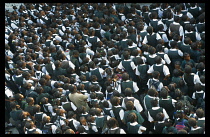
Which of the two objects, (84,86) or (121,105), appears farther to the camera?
(84,86)

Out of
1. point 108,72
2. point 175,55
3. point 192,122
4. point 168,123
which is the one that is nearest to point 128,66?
point 108,72

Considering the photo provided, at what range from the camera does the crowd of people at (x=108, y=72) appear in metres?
8.55

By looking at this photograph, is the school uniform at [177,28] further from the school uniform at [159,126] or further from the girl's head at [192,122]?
the girl's head at [192,122]

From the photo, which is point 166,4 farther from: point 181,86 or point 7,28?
point 7,28

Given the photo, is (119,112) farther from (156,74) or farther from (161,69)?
(161,69)

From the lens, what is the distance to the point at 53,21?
14852 mm

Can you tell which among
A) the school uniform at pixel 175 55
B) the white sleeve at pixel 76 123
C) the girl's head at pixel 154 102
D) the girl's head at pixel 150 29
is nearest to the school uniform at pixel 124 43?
the girl's head at pixel 150 29

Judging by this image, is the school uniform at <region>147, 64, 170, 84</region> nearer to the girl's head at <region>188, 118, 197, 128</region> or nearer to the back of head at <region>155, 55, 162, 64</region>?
the back of head at <region>155, 55, 162, 64</region>

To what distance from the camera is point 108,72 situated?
1078cm

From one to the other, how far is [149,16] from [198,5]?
1.49m

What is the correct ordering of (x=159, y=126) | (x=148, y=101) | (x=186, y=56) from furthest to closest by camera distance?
(x=186, y=56) → (x=148, y=101) → (x=159, y=126)

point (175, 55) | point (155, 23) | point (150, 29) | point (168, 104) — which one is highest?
point (155, 23)

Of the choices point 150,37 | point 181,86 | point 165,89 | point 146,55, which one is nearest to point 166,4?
point 150,37

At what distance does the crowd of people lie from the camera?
855cm
